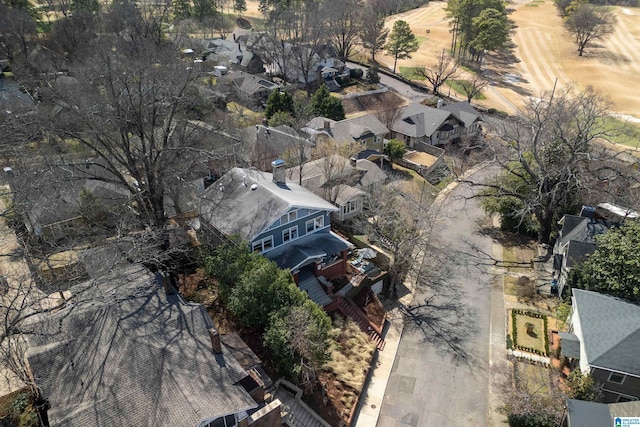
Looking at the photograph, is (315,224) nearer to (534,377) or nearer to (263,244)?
(263,244)

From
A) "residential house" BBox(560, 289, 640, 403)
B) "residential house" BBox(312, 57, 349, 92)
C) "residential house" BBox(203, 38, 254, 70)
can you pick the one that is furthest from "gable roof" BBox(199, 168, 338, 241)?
"residential house" BBox(203, 38, 254, 70)

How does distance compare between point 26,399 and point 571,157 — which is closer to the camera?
point 26,399

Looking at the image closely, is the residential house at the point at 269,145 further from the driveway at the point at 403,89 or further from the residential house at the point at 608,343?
the driveway at the point at 403,89

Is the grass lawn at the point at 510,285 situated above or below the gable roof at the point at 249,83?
below

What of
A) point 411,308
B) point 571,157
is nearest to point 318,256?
point 411,308

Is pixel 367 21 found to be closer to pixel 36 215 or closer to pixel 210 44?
pixel 210 44

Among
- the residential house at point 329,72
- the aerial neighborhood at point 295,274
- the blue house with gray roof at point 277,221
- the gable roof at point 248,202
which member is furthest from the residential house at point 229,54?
the blue house with gray roof at point 277,221

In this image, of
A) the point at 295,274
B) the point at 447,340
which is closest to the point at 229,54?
the point at 295,274
